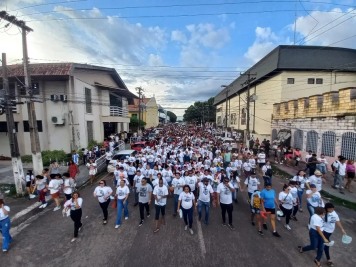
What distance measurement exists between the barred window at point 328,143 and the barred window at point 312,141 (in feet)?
2.92

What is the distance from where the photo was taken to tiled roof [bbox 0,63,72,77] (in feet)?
59.6

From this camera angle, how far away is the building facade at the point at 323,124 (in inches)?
545

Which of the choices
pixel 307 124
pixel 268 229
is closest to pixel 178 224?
pixel 268 229

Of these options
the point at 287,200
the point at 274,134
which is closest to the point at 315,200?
the point at 287,200

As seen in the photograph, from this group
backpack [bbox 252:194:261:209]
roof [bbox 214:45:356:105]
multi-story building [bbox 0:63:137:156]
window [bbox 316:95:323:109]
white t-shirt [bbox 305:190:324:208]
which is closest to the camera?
white t-shirt [bbox 305:190:324:208]

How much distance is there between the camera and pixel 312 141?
58.4ft

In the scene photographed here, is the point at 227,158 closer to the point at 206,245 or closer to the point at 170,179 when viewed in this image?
the point at 170,179

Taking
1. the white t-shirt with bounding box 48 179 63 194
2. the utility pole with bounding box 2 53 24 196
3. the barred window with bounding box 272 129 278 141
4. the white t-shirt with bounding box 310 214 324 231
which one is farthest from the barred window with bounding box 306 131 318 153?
the utility pole with bounding box 2 53 24 196

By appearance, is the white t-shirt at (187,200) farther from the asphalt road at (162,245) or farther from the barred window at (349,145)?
the barred window at (349,145)

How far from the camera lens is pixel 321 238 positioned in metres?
5.25

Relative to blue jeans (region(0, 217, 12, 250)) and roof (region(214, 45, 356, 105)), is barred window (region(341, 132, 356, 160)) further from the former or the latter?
blue jeans (region(0, 217, 12, 250))

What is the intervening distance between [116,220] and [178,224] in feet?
6.91

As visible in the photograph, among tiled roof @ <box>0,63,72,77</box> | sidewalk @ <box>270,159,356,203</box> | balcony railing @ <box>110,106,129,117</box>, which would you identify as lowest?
sidewalk @ <box>270,159,356,203</box>

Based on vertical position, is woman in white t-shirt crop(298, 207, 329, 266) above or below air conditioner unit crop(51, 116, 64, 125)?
below
